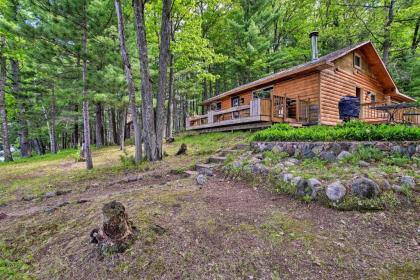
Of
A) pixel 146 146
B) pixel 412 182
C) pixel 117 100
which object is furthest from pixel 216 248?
pixel 117 100

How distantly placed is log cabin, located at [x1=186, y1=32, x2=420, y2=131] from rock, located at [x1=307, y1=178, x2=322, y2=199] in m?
6.45

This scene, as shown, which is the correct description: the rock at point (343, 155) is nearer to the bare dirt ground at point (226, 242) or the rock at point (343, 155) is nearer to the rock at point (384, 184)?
the rock at point (384, 184)

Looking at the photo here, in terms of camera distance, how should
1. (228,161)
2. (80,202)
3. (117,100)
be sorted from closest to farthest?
1. (80,202)
2. (228,161)
3. (117,100)

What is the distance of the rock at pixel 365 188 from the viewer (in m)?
3.16

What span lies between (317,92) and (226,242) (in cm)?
978

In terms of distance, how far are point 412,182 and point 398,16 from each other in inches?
586

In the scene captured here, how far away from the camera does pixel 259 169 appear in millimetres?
4891

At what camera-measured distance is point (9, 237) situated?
3.26m

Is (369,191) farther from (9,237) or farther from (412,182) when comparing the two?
(9,237)

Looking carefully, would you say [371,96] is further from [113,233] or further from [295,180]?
[113,233]

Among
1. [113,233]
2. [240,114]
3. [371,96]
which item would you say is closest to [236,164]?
[113,233]

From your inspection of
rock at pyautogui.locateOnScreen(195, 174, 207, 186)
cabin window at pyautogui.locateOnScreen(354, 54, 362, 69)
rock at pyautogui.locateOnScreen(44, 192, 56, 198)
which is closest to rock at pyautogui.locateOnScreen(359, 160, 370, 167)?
rock at pyautogui.locateOnScreen(195, 174, 207, 186)

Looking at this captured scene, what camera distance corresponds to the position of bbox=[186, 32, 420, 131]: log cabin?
10211 mm

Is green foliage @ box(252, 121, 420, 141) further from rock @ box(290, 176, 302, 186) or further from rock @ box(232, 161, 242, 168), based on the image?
rock @ box(290, 176, 302, 186)
